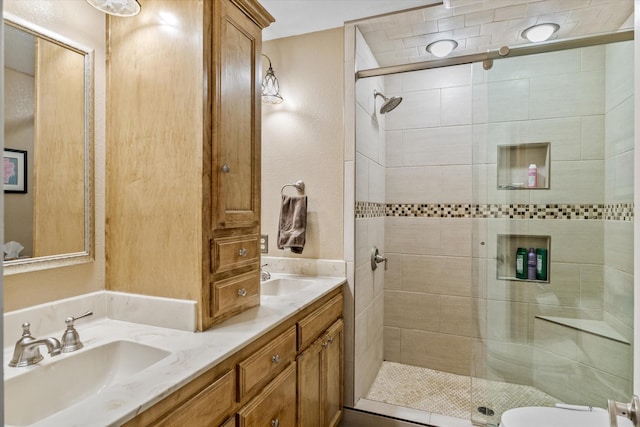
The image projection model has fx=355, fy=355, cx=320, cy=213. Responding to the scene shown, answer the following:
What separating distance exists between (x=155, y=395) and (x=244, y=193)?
0.84 meters

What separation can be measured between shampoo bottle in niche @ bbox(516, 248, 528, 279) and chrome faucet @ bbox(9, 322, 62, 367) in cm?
215

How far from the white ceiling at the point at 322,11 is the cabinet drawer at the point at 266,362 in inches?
67.2

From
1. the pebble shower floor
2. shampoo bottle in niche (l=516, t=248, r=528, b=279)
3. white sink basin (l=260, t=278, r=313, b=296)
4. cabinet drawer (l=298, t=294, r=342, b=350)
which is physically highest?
shampoo bottle in niche (l=516, t=248, r=528, b=279)

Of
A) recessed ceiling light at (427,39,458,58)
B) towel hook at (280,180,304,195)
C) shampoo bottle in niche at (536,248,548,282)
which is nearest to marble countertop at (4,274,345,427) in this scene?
towel hook at (280,180,304,195)

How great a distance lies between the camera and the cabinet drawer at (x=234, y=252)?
1.33 meters

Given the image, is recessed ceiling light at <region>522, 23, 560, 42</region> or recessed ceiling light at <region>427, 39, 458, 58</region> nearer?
recessed ceiling light at <region>522, 23, 560, 42</region>

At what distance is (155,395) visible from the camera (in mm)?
822

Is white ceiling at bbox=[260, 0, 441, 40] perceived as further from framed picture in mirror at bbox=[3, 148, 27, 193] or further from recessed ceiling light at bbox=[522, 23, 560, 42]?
framed picture in mirror at bbox=[3, 148, 27, 193]

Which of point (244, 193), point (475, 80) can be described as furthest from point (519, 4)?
point (244, 193)

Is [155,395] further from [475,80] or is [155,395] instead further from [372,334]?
[475,80]

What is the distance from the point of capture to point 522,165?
2.00 m

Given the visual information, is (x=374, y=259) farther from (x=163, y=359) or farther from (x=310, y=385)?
(x=163, y=359)

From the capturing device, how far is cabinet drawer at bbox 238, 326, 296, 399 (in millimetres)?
1184

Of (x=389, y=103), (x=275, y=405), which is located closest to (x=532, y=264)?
(x=389, y=103)
